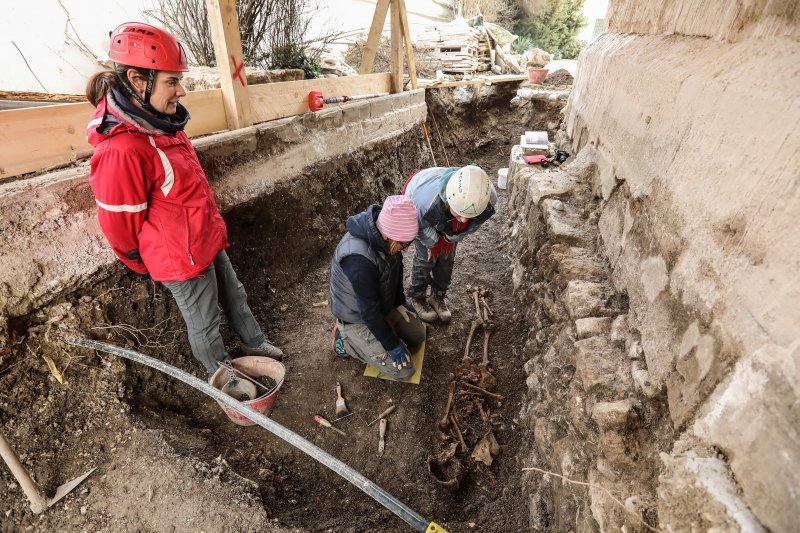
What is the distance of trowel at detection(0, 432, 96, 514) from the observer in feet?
6.37

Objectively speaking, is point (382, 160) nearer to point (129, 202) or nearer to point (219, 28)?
point (219, 28)

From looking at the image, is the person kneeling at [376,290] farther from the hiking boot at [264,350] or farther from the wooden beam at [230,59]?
the wooden beam at [230,59]

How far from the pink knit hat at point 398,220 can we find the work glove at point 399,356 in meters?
1.00

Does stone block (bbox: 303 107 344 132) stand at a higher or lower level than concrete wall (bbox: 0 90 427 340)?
higher

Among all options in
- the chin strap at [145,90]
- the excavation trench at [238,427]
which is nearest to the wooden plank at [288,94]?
the excavation trench at [238,427]

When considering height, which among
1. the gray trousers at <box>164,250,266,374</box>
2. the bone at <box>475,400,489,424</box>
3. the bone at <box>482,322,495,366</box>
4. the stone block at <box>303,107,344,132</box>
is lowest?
the bone at <box>475,400,489,424</box>

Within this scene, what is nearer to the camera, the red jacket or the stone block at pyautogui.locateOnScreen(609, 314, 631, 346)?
the stone block at pyautogui.locateOnScreen(609, 314, 631, 346)

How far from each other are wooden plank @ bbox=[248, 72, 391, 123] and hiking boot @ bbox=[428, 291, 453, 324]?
259cm

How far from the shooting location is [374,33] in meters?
5.93

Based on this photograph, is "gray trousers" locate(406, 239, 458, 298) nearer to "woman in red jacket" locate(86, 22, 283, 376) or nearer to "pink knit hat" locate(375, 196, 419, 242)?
"pink knit hat" locate(375, 196, 419, 242)

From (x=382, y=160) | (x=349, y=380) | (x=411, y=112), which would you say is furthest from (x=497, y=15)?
(x=349, y=380)

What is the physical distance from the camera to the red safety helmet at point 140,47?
215 centimetres

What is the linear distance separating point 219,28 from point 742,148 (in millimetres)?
3741

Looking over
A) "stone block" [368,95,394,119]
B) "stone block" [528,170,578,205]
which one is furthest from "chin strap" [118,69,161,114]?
"stone block" [368,95,394,119]
